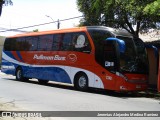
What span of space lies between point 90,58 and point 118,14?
5.88 meters

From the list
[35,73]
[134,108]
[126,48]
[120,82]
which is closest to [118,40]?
[126,48]

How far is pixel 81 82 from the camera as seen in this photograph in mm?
18578

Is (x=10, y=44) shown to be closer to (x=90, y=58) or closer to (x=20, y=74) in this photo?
(x=20, y=74)

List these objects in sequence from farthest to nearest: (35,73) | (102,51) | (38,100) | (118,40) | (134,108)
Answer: (35,73) < (102,51) < (118,40) < (38,100) < (134,108)

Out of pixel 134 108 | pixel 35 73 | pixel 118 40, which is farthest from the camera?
pixel 35 73

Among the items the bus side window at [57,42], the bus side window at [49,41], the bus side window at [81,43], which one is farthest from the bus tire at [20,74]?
Result: the bus side window at [81,43]

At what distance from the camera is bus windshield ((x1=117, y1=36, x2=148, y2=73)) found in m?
16.4

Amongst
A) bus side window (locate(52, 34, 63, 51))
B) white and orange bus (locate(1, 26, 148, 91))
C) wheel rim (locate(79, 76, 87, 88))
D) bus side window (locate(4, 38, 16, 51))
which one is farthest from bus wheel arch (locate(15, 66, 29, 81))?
wheel rim (locate(79, 76, 87, 88))

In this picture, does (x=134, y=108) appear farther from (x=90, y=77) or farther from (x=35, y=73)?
(x=35, y=73)

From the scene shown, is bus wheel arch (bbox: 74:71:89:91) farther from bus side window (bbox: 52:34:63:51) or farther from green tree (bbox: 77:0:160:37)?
green tree (bbox: 77:0:160:37)

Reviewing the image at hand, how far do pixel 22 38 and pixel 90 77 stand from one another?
324 inches

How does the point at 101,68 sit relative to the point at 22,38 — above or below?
below

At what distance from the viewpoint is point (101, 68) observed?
17.2 m

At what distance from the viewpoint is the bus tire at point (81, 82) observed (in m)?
18.2
